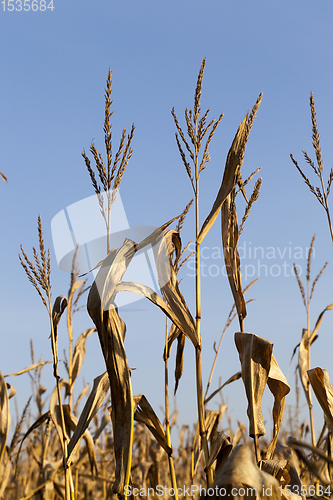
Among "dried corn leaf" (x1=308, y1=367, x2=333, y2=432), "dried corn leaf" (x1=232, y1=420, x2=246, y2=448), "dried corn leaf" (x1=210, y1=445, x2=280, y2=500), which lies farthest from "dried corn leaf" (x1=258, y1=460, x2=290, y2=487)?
"dried corn leaf" (x1=232, y1=420, x2=246, y2=448)

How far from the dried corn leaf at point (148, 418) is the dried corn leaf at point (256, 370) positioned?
0.43 metres

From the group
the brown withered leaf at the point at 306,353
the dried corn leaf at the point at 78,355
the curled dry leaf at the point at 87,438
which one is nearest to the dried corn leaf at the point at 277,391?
the brown withered leaf at the point at 306,353

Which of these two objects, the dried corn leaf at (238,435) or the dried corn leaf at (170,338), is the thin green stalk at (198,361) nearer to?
the dried corn leaf at (170,338)

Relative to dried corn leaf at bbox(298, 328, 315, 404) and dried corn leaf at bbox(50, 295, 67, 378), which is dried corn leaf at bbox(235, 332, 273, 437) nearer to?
dried corn leaf at bbox(50, 295, 67, 378)

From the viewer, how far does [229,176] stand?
169cm

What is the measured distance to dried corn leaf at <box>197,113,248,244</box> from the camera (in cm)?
166

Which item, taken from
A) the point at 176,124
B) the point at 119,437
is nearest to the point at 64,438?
the point at 119,437

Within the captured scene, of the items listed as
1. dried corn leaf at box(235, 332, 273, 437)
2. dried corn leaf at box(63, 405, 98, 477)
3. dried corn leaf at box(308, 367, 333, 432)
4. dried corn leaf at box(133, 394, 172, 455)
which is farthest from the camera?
dried corn leaf at box(63, 405, 98, 477)

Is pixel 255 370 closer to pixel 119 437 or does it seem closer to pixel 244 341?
pixel 244 341

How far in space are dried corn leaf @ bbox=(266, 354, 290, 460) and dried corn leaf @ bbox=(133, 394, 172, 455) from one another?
0.45 metres

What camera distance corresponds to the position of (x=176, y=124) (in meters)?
1.68

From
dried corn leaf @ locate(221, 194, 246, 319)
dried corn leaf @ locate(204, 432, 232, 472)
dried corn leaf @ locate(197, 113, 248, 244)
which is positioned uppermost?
dried corn leaf @ locate(197, 113, 248, 244)

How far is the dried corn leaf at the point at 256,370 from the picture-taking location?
4.93 ft

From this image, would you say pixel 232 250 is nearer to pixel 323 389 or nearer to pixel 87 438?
pixel 323 389
